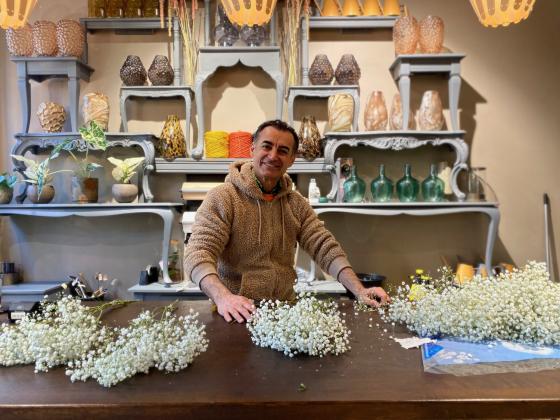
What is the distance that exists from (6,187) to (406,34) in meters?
2.69

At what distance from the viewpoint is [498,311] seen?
129 cm

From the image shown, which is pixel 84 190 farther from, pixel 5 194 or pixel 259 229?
pixel 259 229

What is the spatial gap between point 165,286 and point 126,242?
570 mm

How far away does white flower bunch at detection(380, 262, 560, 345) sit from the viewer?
125 centimetres

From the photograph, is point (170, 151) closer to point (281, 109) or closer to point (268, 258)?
point (281, 109)

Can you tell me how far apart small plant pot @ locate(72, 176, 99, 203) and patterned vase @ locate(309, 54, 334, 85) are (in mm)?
1561

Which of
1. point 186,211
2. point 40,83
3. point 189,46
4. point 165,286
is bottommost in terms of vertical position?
point 165,286

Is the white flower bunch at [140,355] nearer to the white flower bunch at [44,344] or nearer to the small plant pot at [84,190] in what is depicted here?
the white flower bunch at [44,344]

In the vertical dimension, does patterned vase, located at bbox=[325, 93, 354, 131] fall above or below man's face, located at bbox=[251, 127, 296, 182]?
above

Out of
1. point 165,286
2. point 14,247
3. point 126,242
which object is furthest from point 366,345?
point 14,247

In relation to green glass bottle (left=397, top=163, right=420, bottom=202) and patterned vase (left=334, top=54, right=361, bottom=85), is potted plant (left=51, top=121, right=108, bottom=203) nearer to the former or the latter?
patterned vase (left=334, top=54, right=361, bottom=85)

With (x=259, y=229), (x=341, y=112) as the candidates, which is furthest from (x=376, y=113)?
(x=259, y=229)

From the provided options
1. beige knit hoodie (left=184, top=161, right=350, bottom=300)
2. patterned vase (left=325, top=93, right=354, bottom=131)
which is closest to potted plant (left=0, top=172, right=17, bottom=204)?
beige knit hoodie (left=184, top=161, right=350, bottom=300)

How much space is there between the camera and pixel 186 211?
331 cm
